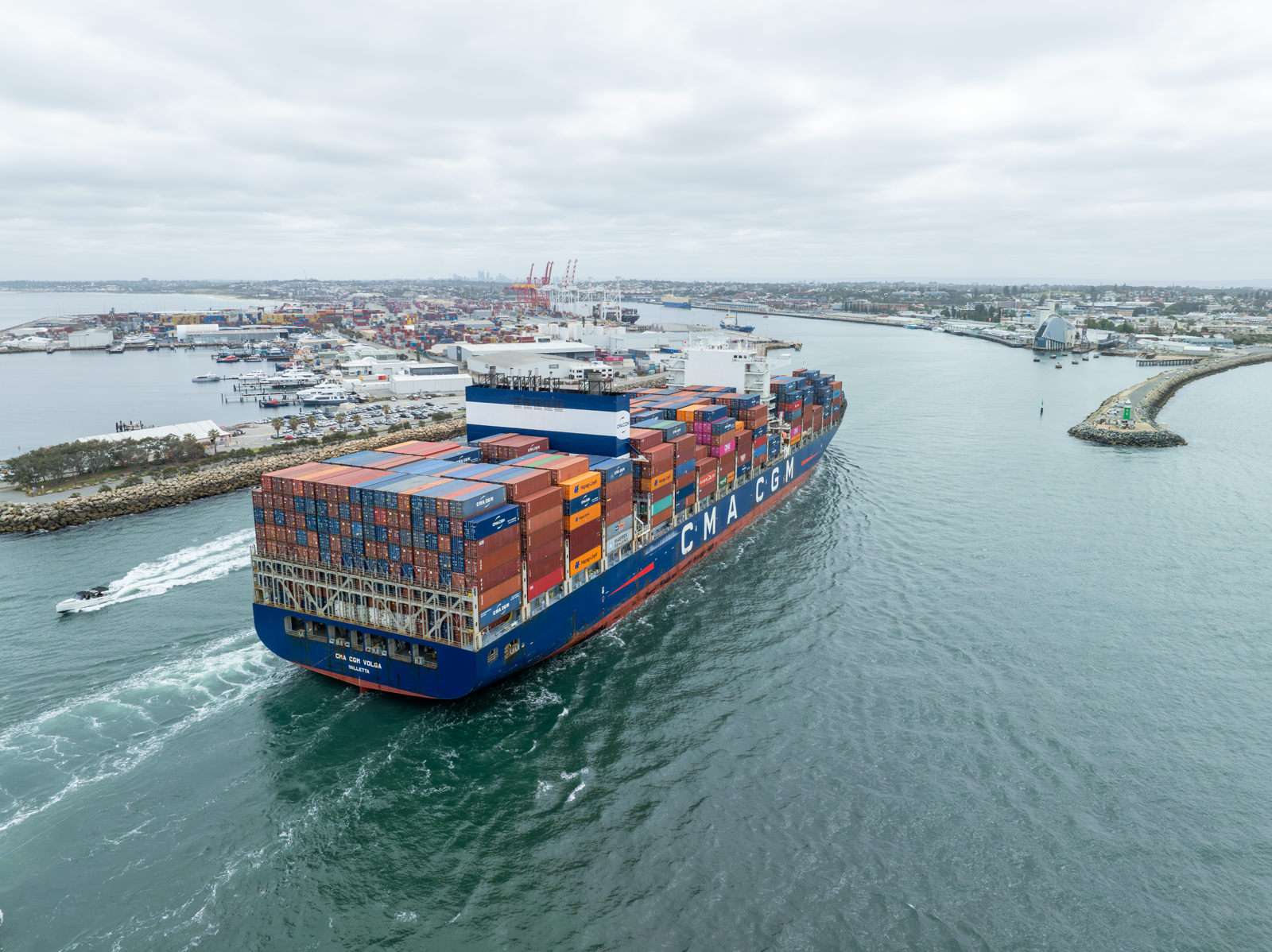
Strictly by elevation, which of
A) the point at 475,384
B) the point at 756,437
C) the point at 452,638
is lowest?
the point at 452,638

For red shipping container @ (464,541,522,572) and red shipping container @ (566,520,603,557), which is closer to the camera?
red shipping container @ (464,541,522,572)

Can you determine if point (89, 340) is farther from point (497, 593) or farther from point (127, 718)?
point (497, 593)

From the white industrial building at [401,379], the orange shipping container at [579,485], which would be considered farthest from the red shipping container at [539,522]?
the white industrial building at [401,379]

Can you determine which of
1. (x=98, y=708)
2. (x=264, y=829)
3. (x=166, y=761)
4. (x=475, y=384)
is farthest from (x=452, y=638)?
(x=475, y=384)

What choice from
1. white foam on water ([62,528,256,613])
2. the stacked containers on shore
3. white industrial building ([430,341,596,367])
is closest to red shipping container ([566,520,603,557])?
the stacked containers on shore

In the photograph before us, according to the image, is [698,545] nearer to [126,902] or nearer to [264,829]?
[264,829]

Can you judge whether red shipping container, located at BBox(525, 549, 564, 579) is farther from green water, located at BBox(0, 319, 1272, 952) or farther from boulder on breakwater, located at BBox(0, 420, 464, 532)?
boulder on breakwater, located at BBox(0, 420, 464, 532)

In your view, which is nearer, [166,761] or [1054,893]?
[1054,893]

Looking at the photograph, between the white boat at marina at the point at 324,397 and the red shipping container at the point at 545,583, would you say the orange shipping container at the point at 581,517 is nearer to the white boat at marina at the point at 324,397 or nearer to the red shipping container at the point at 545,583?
the red shipping container at the point at 545,583
